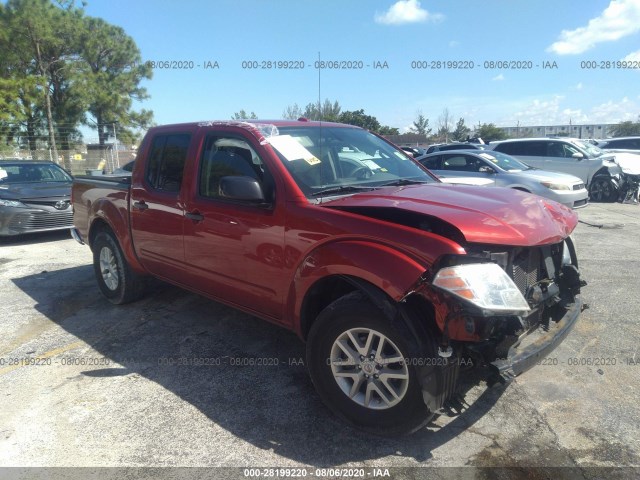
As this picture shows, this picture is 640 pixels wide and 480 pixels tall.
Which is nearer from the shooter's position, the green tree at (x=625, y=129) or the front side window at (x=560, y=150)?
the front side window at (x=560, y=150)

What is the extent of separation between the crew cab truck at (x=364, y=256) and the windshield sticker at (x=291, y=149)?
0.01 metres

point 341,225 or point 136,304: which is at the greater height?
point 341,225

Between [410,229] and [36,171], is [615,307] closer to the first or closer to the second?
[410,229]

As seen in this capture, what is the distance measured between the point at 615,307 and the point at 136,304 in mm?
5108

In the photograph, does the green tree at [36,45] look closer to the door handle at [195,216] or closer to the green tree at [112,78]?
the green tree at [112,78]

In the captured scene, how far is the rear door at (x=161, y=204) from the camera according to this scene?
416 centimetres

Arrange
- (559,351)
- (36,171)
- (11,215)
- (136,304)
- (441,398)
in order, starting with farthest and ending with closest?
(36,171)
(11,215)
(136,304)
(559,351)
(441,398)

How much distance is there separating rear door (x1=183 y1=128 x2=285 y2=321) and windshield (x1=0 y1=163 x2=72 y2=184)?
7854 millimetres

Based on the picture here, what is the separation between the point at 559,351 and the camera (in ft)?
13.0

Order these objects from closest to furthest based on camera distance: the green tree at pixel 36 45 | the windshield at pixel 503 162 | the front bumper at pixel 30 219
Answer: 1. the front bumper at pixel 30 219
2. the windshield at pixel 503 162
3. the green tree at pixel 36 45

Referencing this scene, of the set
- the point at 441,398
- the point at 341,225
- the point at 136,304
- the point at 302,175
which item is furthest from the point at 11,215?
the point at 441,398

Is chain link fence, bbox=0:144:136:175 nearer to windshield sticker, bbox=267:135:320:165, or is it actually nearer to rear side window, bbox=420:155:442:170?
rear side window, bbox=420:155:442:170

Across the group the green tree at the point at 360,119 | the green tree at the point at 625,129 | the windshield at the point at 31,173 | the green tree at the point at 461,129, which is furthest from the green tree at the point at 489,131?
the windshield at the point at 31,173

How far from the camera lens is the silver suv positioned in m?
13.7
